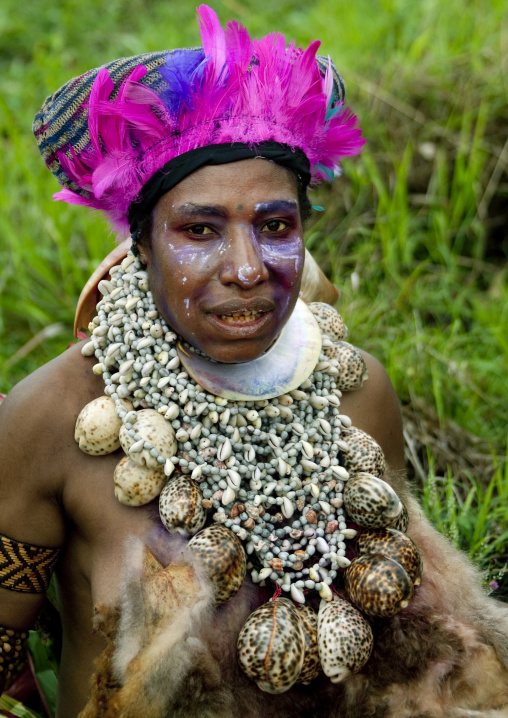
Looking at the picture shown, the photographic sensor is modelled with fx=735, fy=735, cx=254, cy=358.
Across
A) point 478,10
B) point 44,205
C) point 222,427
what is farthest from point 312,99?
point 478,10

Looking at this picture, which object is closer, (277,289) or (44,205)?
(277,289)

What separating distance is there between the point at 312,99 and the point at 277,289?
47 cm

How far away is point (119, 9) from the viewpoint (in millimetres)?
6508

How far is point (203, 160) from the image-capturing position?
171cm

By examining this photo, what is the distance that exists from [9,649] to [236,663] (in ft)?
2.08

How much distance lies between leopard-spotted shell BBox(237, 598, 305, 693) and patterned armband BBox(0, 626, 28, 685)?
25.0 inches

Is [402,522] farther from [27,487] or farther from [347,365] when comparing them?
[27,487]

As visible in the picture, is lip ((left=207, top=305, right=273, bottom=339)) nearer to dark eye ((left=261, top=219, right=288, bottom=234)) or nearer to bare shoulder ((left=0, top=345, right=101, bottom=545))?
dark eye ((left=261, top=219, right=288, bottom=234))

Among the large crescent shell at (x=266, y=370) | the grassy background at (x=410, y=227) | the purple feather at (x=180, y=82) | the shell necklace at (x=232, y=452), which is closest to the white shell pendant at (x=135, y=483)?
the shell necklace at (x=232, y=452)

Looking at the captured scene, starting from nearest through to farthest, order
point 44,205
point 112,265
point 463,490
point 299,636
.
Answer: point 299,636
point 112,265
point 463,490
point 44,205

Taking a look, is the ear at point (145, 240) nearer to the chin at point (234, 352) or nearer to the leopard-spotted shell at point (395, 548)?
the chin at point (234, 352)

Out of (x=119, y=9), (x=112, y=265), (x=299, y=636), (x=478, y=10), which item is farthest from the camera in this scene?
(x=119, y=9)

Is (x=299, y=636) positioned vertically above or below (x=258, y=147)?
below

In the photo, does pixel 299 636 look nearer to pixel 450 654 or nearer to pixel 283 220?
pixel 450 654
